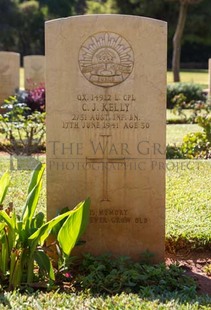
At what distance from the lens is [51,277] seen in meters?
3.62

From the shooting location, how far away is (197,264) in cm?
436

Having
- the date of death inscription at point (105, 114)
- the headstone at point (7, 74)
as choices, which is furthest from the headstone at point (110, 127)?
the headstone at point (7, 74)

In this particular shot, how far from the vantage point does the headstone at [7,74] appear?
54.2ft

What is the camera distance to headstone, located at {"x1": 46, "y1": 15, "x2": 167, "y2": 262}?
4.04 m

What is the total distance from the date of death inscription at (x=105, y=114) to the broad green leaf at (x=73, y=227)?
0.66 m

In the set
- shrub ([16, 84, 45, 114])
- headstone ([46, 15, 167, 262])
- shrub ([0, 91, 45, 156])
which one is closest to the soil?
headstone ([46, 15, 167, 262])

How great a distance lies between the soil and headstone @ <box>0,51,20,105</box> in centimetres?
1256

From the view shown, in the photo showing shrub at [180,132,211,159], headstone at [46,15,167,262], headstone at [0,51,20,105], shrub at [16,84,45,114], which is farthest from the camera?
headstone at [0,51,20,105]

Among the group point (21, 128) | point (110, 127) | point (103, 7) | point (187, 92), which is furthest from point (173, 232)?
point (103, 7)

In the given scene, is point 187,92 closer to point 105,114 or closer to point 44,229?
point 105,114

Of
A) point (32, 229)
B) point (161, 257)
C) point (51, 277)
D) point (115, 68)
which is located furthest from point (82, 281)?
point (115, 68)

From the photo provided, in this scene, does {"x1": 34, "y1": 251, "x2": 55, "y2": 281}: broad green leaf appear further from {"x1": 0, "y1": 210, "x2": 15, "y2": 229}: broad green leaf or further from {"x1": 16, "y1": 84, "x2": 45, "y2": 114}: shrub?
{"x1": 16, "y1": 84, "x2": 45, "y2": 114}: shrub

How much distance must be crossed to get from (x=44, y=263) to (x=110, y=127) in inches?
41.6

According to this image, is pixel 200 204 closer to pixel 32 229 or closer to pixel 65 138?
pixel 65 138
